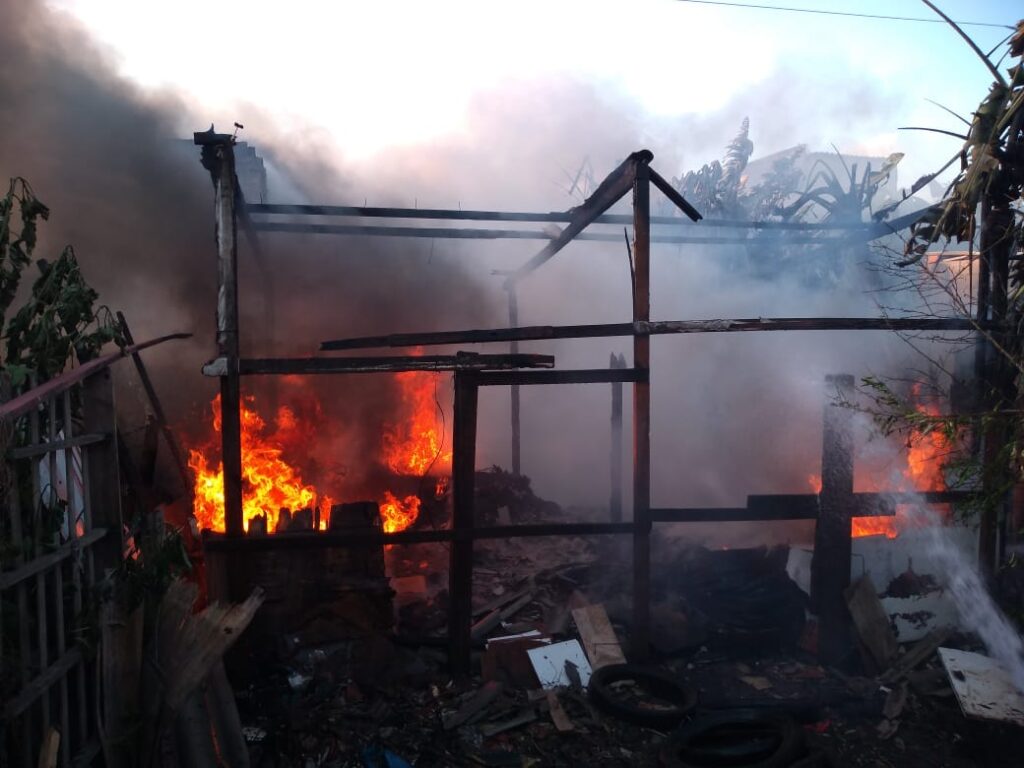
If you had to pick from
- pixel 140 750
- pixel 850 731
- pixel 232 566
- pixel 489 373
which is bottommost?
pixel 850 731

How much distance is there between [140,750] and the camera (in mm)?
3982

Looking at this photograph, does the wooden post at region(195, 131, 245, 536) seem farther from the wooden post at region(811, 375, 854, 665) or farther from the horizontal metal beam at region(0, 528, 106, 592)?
the wooden post at region(811, 375, 854, 665)

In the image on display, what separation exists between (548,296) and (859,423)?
33.3 feet

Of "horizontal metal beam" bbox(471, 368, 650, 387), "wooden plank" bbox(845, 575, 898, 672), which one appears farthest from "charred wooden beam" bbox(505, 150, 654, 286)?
"wooden plank" bbox(845, 575, 898, 672)

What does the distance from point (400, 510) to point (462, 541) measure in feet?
20.5

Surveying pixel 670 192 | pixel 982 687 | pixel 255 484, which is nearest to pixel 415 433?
pixel 255 484

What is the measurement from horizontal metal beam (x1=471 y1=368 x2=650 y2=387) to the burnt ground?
2597 mm

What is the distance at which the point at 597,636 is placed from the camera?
688 cm

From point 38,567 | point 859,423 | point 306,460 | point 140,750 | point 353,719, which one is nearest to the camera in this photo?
point 38,567

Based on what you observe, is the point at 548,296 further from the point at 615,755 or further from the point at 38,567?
the point at 38,567

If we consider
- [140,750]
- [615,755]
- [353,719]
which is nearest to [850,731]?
[615,755]

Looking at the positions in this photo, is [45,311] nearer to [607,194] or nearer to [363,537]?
[363,537]

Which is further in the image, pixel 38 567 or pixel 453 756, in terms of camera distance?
pixel 453 756

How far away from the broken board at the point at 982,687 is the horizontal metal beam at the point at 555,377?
3871 mm
